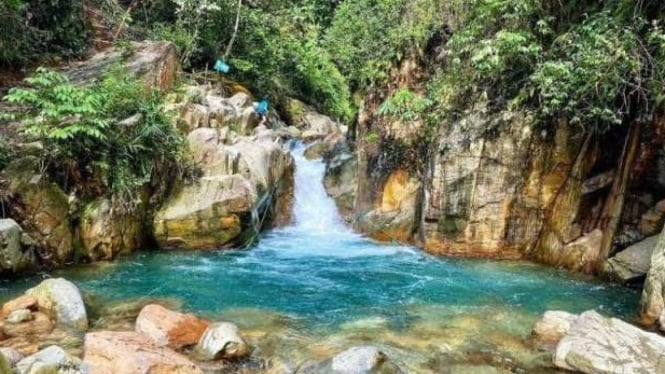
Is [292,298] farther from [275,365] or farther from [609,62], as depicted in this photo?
[609,62]

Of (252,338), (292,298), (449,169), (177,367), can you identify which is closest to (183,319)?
(252,338)

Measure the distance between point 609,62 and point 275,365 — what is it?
6.27m

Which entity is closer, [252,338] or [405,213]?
[252,338]

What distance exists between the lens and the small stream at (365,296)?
609 cm

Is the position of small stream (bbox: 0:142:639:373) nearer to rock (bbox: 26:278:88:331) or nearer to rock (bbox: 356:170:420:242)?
rock (bbox: 356:170:420:242)

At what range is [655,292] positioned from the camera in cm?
679

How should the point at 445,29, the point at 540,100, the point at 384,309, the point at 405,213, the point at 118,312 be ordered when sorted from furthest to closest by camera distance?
the point at 445,29
the point at 405,213
the point at 540,100
the point at 384,309
the point at 118,312

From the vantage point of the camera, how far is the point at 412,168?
1176cm

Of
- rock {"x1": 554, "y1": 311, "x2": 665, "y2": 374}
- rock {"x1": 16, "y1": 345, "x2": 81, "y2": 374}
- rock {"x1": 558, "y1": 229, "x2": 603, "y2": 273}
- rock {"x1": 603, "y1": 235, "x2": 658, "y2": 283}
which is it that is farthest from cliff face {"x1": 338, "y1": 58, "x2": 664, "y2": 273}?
rock {"x1": 16, "y1": 345, "x2": 81, "y2": 374}

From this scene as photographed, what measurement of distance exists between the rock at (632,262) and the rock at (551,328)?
8.21ft

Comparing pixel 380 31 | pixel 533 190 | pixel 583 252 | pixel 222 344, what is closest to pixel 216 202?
pixel 222 344

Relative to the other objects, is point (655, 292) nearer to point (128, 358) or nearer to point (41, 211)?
point (128, 358)

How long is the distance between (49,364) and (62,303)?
1974 millimetres

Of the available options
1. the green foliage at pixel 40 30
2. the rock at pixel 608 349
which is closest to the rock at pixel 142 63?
the green foliage at pixel 40 30
